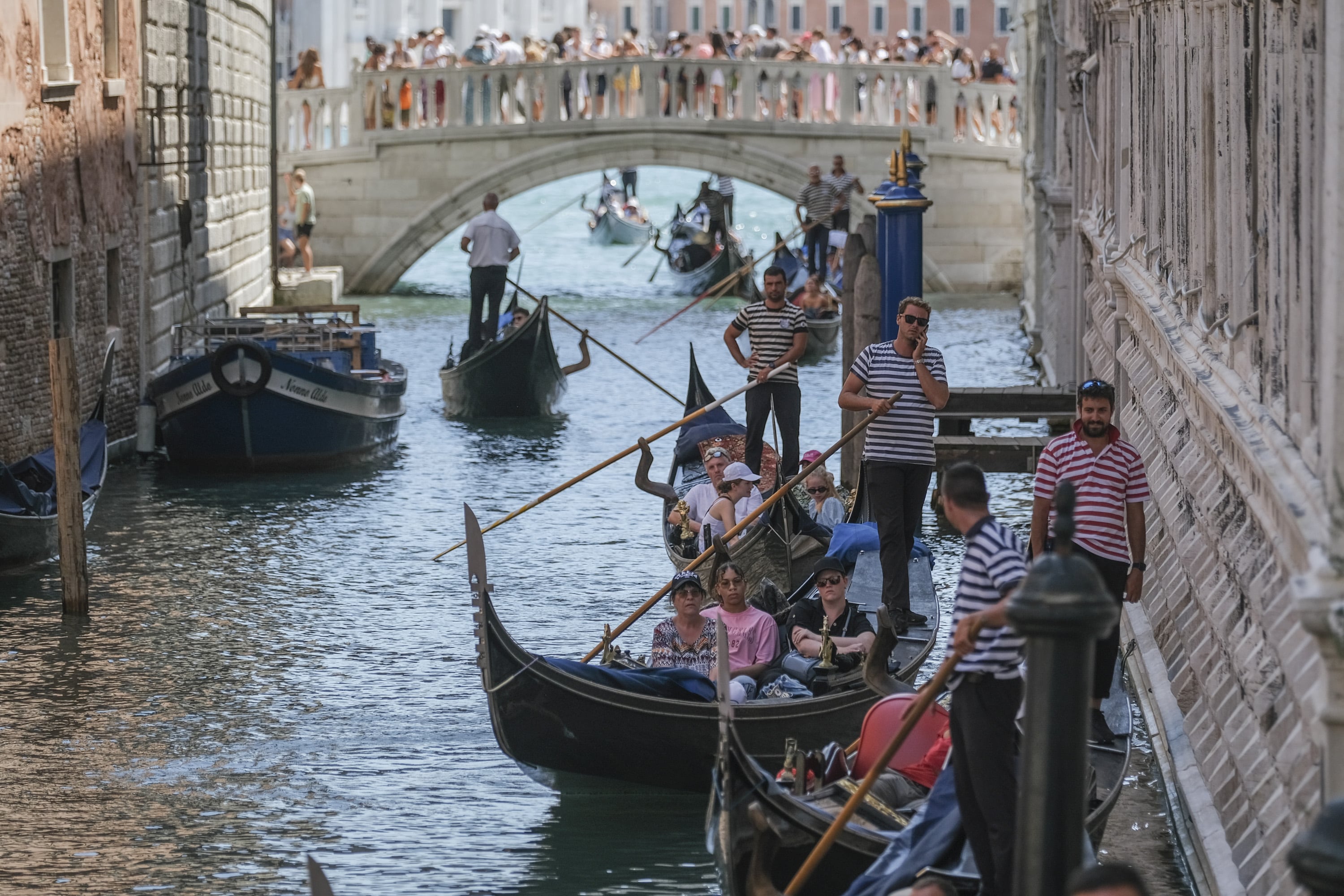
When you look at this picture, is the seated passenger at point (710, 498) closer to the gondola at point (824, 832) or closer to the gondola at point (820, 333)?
the gondola at point (824, 832)

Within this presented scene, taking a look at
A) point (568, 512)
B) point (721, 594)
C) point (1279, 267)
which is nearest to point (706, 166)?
point (568, 512)

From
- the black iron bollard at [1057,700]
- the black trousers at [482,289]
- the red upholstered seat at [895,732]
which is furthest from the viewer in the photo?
the black trousers at [482,289]

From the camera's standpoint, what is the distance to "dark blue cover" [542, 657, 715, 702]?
5.11m

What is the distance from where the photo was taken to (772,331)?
841 centimetres

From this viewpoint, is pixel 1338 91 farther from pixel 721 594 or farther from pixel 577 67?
pixel 577 67

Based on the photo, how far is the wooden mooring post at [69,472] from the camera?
712cm

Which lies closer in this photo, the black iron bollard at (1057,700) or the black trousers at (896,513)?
the black iron bollard at (1057,700)

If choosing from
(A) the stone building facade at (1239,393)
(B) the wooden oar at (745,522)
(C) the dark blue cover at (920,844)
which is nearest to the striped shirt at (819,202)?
(A) the stone building facade at (1239,393)

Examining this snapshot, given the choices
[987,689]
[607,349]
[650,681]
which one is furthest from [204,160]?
[987,689]

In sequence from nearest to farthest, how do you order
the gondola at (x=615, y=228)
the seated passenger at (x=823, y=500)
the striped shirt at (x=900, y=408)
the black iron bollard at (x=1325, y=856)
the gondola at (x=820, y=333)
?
the black iron bollard at (x=1325, y=856) → the striped shirt at (x=900, y=408) → the seated passenger at (x=823, y=500) → the gondola at (x=820, y=333) → the gondola at (x=615, y=228)

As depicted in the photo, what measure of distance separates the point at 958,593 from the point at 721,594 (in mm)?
1913

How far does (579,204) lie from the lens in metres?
31.0

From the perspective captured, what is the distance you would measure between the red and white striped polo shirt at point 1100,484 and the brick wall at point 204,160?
24.8 feet

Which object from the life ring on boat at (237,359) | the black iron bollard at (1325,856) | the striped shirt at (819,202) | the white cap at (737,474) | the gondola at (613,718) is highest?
the striped shirt at (819,202)
